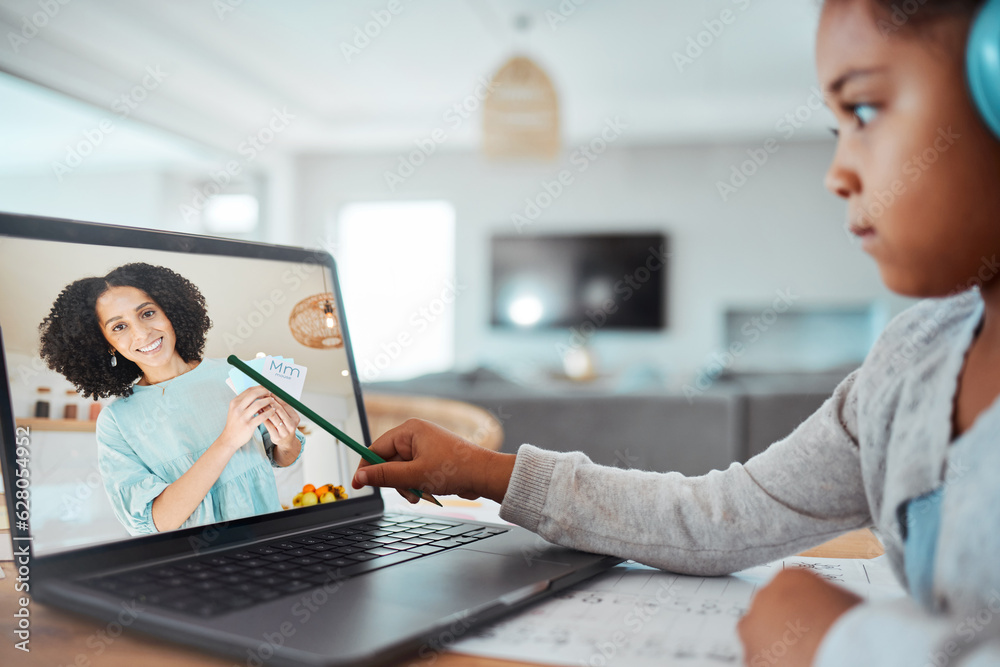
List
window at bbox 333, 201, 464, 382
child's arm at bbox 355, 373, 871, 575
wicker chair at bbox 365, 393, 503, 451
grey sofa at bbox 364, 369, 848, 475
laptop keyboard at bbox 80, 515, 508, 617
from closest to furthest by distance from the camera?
1. laptop keyboard at bbox 80, 515, 508, 617
2. child's arm at bbox 355, 373, 871, 575
3. wicker chair at bbox 365, 393, 503, 451
4. grey sofa at bbox 364, 369, 848, 475
5. window at bbox 333, 201, 464, 382

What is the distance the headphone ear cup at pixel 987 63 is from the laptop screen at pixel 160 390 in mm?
527

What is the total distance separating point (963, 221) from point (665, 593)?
0.29 m

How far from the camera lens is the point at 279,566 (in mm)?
509

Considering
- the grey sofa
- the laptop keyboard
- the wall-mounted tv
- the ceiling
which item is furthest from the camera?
the wall-mounted tv

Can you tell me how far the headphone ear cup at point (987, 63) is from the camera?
1.13 feet

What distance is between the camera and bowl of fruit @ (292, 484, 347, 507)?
25.6 inches

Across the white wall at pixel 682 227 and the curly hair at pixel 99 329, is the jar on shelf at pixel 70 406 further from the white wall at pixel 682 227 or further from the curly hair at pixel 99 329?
the white wall at pixel 682 227

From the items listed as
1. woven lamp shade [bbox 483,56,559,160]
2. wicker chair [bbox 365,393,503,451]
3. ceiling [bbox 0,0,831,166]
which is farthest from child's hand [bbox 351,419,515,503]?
ceiling [bbox 0,0,831,166]

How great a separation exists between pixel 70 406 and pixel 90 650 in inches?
7.0

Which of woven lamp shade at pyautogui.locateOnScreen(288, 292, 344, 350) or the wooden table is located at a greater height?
woven lamp shade at pyautogui.locateOnScreen(288, 292, 344, 350)

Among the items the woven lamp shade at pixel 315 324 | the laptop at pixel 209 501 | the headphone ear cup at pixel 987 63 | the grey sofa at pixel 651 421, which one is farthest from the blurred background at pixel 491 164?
the headphone ear cup at pixel 987 63

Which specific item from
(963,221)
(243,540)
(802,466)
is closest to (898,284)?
(963,221)

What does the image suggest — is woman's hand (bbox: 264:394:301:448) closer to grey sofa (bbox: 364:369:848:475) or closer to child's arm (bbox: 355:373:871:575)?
child's arm (bbox: 355:373:871:575)

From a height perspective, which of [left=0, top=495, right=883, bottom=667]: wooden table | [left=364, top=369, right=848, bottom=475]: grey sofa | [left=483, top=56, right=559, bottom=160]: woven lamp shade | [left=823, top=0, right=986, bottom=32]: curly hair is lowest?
[left=364, top=369, right=848, bottom=475]: grey sofa
